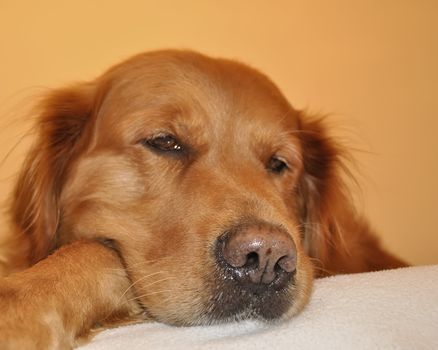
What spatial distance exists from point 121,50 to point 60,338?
202 centimetres

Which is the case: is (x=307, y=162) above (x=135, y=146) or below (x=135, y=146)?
below

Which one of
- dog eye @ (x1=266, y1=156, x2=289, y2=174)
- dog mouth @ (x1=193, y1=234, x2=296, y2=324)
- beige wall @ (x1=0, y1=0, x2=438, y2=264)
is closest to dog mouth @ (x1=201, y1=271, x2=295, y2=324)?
dog mouth @ (x1=193, y1=234, x2=296, y2=324)

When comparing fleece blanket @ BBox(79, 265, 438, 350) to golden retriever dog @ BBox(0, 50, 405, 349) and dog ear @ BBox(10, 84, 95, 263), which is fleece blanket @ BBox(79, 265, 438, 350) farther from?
dog ear @ BBox(10, 84, 95, 263)

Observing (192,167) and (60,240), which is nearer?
(192,167)

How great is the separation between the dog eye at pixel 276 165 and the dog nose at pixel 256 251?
677mm

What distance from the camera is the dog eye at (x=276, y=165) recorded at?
2.06 meters

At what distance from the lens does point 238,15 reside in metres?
3.12

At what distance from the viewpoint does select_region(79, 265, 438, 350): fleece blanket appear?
3.62 feet

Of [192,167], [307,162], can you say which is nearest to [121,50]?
[307,162]

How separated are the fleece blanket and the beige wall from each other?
1.85 m

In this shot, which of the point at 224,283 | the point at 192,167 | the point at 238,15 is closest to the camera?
the point at 224,283

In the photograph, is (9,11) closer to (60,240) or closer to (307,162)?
(60,240)

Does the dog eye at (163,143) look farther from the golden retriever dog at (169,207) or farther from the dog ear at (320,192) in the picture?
the dog ear at (320,192)

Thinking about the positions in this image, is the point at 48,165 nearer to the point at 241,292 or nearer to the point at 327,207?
the point at 241,292
